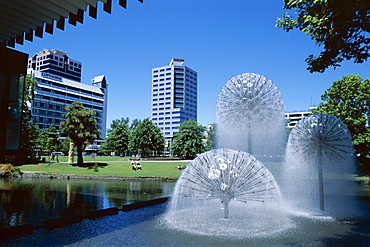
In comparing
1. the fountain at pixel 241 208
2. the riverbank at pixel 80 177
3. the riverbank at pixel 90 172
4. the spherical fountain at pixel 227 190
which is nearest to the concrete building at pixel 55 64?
the riverbank at pixel 90 172

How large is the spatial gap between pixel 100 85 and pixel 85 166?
138107 millimetres

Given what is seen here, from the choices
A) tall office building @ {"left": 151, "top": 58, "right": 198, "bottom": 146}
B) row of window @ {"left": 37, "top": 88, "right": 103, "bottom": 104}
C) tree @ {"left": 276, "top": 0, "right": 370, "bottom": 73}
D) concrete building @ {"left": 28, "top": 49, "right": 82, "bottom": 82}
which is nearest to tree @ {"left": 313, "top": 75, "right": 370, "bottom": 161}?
tree @ {"left": 276, "top": 0, "right": 370, "bottom": 73}

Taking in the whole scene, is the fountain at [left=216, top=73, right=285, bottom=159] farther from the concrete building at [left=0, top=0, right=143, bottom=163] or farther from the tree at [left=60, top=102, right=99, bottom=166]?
the tree at [left=60, top=102, right=99, bottom=166]

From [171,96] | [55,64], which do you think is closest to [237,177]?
[171,96]

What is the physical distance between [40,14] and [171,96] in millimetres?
166284

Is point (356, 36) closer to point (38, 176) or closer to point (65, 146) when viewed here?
point (38, 176)

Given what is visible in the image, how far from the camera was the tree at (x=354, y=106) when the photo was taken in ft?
122

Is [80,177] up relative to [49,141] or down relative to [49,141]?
down

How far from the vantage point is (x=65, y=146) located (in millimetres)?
79188

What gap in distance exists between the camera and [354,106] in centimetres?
3959

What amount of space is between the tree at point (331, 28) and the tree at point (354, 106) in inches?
1193

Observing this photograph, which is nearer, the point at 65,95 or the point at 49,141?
the point at 49,141

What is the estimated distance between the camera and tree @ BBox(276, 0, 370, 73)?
8723 mm

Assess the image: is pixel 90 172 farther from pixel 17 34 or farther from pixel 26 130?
pixel 17 34
